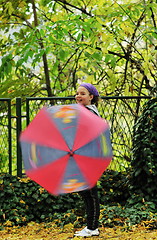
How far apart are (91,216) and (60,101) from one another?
2.68 meters

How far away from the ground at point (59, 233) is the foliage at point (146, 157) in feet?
2.79

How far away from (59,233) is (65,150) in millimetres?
1848

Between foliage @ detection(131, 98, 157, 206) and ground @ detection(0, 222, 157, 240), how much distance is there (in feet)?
2.79

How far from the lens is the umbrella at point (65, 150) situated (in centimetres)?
332

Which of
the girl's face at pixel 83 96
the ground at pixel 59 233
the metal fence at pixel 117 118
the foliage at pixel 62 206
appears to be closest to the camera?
the girl's face at pixel 83 96

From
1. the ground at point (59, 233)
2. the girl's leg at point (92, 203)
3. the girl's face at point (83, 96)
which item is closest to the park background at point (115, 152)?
the ground at point (59, 233)

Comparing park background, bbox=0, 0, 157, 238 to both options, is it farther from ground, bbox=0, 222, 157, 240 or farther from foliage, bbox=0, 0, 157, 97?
ground, bbox=0, 222, 157, 240

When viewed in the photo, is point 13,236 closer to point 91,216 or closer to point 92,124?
point 91,216

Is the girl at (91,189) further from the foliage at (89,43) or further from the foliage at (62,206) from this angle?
the foliage at (89,43)

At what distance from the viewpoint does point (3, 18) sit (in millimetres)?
7770

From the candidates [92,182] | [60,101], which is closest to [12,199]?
[60,101]

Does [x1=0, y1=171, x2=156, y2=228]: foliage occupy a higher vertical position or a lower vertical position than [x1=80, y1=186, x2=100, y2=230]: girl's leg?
lower

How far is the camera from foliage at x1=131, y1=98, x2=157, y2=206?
550 cm

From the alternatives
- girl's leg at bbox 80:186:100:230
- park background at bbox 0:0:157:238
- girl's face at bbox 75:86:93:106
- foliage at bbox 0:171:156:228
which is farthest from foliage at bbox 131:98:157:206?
girl's face at bbox 75:86:93:106
